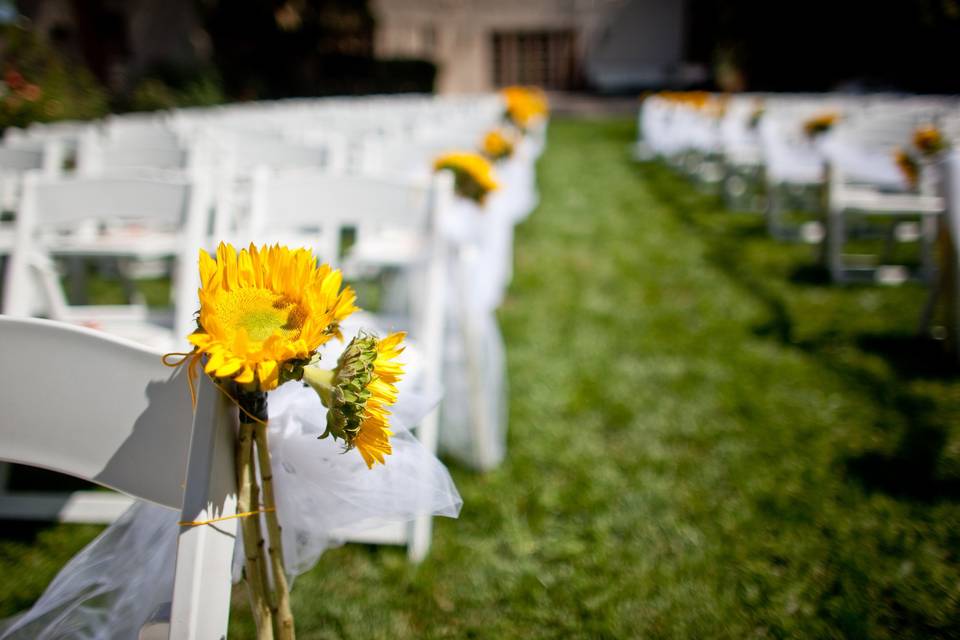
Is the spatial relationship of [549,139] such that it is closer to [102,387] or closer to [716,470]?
[716,470]

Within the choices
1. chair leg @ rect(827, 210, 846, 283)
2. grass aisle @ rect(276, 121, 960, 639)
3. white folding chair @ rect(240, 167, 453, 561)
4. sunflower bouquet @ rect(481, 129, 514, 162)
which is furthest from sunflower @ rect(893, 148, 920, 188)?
white folding chair @ rect(240, 167, 453, 561)

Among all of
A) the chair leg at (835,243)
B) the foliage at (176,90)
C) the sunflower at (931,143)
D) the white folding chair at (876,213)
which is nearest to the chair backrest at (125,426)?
the white folding chair at (876,213)

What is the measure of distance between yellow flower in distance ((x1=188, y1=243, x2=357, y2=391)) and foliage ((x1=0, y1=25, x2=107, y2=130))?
19.4 feet

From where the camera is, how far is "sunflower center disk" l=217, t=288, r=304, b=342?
2.40 ft

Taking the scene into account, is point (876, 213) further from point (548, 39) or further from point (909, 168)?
point (548, 39)

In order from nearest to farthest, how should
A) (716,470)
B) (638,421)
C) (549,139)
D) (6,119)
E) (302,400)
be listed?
(302,400)
(716,470)
(638,421)
(6,119)
(549,139)

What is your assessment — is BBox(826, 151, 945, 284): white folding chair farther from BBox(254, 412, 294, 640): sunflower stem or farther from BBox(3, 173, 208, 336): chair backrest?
BBox(254, 412, 294, 640): sunflower stem

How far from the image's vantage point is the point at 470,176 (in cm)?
279

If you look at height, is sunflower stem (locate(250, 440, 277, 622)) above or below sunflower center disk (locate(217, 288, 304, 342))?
below

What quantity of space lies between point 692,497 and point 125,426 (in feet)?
6.71

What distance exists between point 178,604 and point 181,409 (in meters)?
0.24

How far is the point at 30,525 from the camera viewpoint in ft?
6.90

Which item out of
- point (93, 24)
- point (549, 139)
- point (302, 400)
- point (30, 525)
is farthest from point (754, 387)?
point (93, 24)

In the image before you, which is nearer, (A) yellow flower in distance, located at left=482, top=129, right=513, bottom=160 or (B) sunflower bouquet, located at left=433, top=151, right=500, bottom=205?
(B) sunflower bouquet, located at left=433, top=151, right=500, bottom=205
